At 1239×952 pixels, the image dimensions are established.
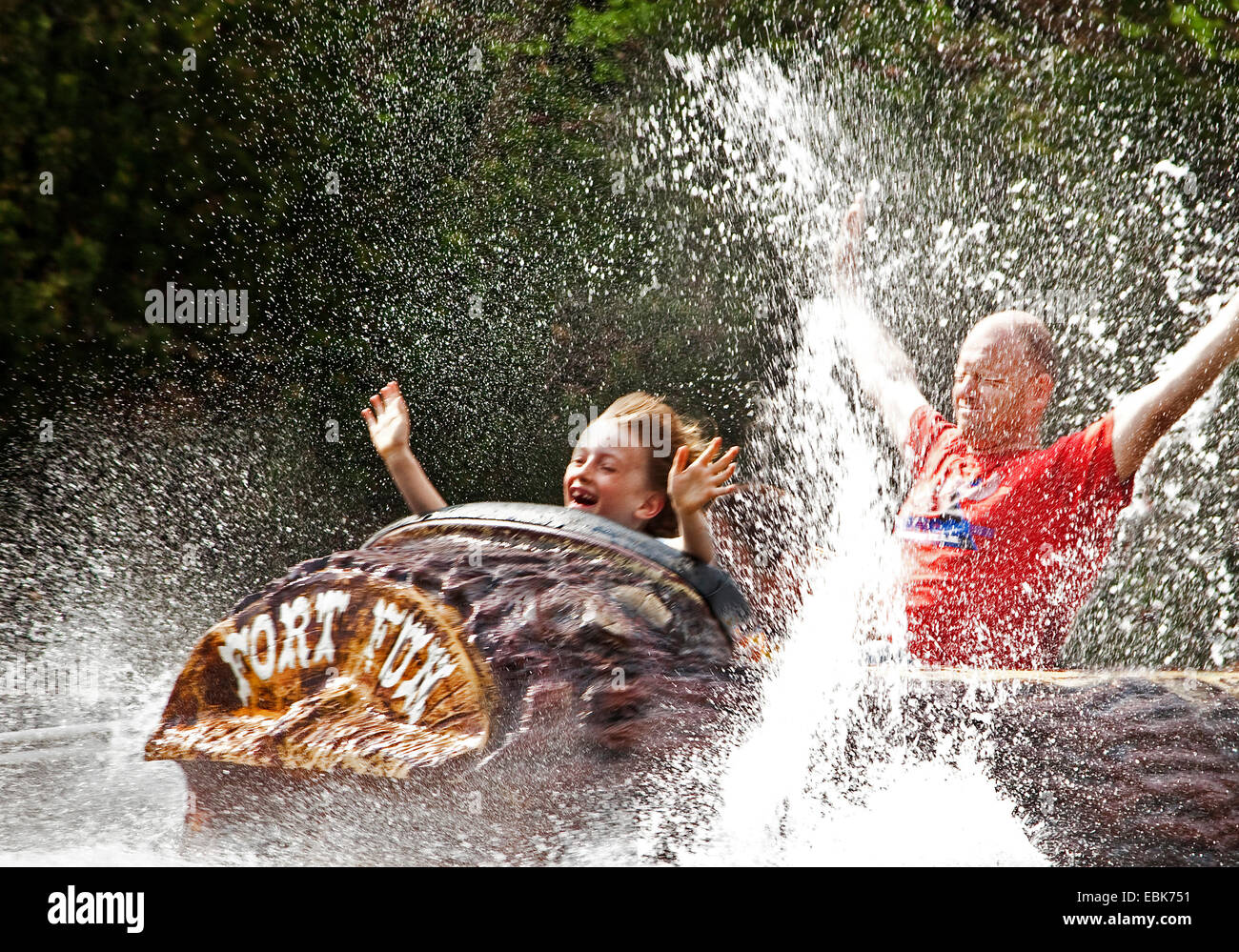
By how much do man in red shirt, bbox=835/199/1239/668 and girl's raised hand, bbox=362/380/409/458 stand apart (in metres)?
1.33

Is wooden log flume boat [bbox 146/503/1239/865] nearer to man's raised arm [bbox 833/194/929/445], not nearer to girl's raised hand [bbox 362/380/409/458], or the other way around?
girl's raised hand [bbox 362/380/409/458]

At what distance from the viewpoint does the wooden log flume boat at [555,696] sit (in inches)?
76.0

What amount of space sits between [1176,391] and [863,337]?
1.01 meters

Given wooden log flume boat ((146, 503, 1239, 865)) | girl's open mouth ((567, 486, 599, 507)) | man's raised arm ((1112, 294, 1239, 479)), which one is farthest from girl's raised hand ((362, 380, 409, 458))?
man's raised arm ((1112, 294, 1239, 479))

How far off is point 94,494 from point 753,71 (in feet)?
10.8

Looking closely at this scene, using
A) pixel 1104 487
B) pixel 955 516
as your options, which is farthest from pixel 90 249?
pixel 1104 487

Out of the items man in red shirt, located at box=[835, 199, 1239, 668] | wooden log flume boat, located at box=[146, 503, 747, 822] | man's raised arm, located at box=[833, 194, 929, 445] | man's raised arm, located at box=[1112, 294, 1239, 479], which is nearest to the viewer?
wooden log flume boat, located at box=[146, 503, 747, 822]

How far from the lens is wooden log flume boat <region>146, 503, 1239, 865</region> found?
76.0 inches

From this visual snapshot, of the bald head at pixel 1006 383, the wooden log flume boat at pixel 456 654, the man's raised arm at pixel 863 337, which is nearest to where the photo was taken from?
the wooden log flume boat at pixel 456 654

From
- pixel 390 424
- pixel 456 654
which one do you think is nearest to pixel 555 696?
pixel 456 654

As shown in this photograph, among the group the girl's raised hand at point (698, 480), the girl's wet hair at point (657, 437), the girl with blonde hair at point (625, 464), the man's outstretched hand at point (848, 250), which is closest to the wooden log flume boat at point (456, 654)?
the girl's raised hand at point (698, 480)

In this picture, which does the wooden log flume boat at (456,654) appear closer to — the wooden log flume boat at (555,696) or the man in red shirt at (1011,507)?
the wooden log flume boat at (555,696)

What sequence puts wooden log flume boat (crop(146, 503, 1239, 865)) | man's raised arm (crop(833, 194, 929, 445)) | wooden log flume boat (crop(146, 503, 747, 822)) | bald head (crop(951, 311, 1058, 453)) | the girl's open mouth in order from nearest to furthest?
1. wooden log flume boat (crop(146, 503, 1239, 865))
2. wooden log flume boat (crop(146, 503, 747, 822))
3. bald head (crop(951, 311, 1058, 453))
4. the girl's open mouth
5. man's raised arm (crop(833, 194, 929, 445))

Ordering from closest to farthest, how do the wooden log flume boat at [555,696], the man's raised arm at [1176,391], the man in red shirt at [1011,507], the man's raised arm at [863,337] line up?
the wooden log flume boat at [555,696] → the man's raised arm at [1176,391] → the man in red shirt at [1011,507] → the man's raised arm at [863,337]
